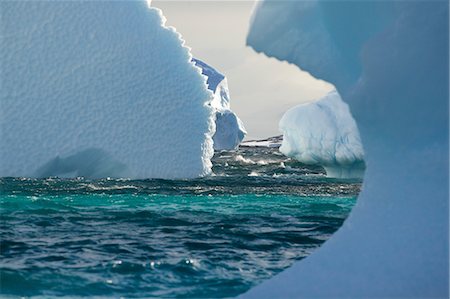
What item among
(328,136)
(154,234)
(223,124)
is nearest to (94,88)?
(154,234)

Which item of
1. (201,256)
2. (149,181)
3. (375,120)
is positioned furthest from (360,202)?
(149,181)

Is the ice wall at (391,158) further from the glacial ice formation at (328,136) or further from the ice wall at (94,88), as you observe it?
the glacial ice formation at (328,136)

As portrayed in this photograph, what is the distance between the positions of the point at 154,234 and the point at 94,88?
16.2ft

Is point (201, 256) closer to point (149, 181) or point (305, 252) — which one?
point (305, 252)

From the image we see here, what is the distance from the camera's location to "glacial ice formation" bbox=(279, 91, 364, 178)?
73.3ft

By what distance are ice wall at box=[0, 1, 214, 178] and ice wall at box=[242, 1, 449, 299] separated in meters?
9.11

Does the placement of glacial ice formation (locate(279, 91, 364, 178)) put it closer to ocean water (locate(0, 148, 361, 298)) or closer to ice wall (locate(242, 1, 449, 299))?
ocean water (locate(0, 148, 361, 298))

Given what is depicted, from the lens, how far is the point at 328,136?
2283cm

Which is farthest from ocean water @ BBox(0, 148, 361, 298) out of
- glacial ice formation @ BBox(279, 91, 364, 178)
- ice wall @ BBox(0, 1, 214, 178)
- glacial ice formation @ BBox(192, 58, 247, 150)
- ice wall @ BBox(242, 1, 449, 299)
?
glacial ice formation @ BBox(192, 58, 247, 150)

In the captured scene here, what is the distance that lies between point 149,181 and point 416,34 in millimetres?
10767

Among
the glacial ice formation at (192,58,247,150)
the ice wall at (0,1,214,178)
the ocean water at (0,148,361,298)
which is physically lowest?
the ocean water at (0,148,361,298)

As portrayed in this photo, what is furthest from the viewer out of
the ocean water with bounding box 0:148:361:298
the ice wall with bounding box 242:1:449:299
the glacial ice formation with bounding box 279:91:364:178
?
the glacial ice formation with bounding box 279:91:364:178

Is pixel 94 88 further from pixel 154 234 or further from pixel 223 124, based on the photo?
pixel 223 124

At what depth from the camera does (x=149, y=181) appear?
1552 centimetres
